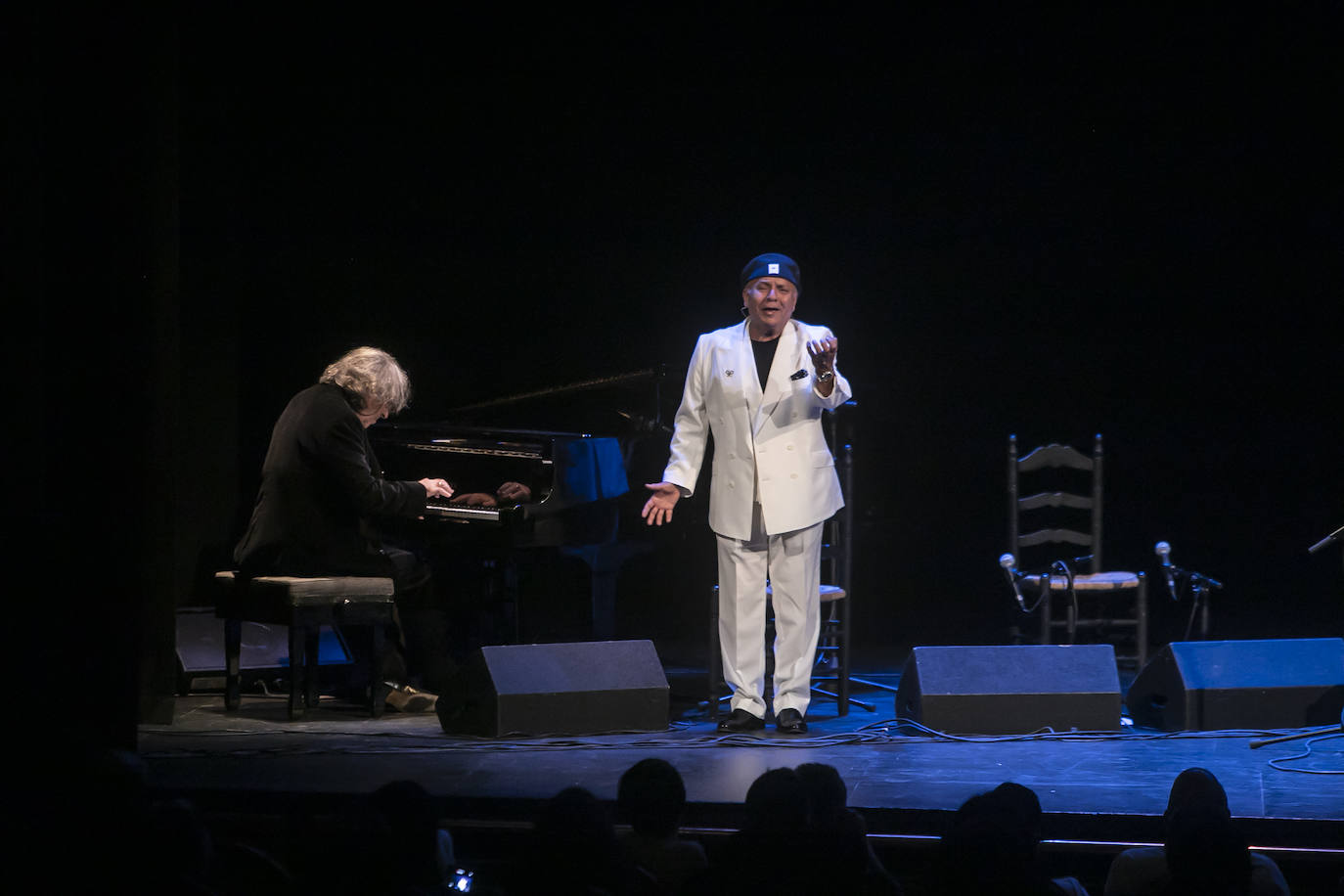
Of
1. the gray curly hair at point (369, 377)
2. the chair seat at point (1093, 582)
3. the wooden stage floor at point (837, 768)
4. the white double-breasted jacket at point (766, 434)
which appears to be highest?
the gray curly hair at point (369, 377)

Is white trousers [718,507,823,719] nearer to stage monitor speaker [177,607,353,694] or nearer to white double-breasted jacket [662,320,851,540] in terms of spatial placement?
white double-breasted jacket [662,320,851,540]

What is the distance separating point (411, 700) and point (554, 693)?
87cm

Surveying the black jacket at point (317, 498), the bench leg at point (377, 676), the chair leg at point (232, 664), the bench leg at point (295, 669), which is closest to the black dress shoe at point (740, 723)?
the bench leg at point (377, 676)

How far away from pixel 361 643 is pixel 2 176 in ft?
7.57

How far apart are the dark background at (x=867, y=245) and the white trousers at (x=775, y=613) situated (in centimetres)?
140

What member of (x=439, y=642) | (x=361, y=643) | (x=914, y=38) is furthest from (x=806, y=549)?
(x=914, y=38)

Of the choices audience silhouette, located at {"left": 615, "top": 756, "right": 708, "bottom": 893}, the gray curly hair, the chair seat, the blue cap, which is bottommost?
audience silhouette, located at {"left": 615, "top": 756, "right": 708, "bottom": 893}

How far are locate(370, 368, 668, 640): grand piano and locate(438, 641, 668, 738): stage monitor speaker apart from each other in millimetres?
929

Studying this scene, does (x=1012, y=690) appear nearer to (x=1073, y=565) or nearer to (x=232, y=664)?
(x=1073, y=565)

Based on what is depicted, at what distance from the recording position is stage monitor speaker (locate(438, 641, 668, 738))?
4.59 meters

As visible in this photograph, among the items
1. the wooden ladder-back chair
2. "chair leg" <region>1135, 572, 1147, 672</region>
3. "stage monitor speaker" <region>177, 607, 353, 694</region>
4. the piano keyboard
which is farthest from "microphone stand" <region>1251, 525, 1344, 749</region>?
"stage monitor speaker" <region>177, 607, 353, 694</region>

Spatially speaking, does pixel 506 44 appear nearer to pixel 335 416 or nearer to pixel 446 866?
pixel 335 416

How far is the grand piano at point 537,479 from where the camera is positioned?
18.4 feet

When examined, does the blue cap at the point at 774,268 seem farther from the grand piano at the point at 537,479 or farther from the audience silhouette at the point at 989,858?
the audience silhouette at the point at 989,858
